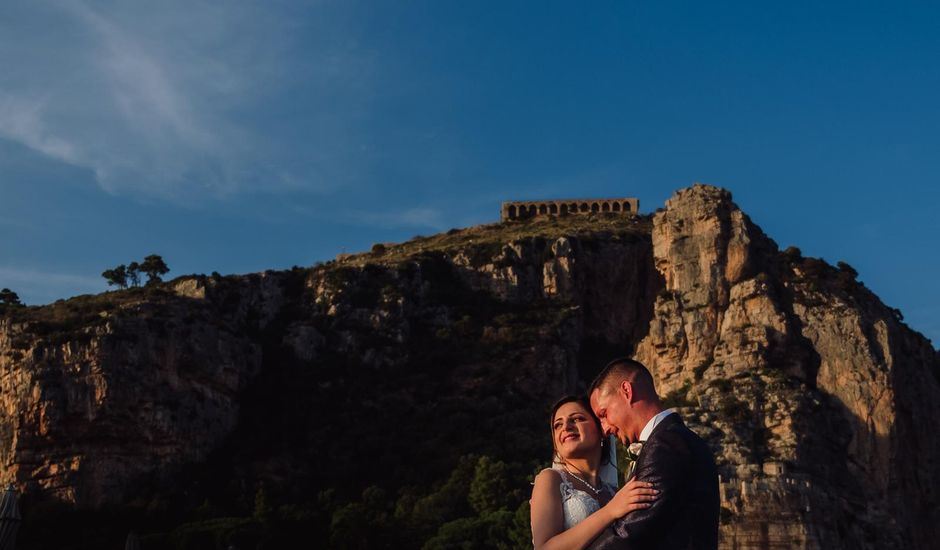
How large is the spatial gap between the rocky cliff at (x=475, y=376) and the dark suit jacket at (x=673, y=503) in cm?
4862

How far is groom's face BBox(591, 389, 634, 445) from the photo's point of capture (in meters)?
7.36

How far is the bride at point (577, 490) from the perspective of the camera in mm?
6961

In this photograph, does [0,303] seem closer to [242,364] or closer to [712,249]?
[242,364]

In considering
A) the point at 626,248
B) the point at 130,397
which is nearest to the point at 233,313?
the point at 130,397

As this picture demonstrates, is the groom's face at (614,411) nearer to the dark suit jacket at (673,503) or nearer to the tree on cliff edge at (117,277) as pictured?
the dark suit jacket at (673,503)

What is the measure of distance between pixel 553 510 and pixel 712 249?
65874 mm

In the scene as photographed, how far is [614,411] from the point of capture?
24.4ft

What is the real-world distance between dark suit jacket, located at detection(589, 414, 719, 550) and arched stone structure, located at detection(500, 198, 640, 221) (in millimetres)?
96228

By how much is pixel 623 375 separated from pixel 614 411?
0.24 metres

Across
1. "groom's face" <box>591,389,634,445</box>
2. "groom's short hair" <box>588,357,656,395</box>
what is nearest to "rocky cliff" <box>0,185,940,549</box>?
"groom's face" <box>591,389,634,445</box>

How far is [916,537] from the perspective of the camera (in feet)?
204

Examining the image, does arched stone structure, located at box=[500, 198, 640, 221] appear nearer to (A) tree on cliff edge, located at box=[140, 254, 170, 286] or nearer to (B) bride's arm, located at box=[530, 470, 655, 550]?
(A) tree on cliff edge, located at box=[140, 254, 170, 286]

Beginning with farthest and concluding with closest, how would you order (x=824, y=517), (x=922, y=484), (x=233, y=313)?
(x=233, y=313)
(x=922, y=484)
(x=824, y=517)

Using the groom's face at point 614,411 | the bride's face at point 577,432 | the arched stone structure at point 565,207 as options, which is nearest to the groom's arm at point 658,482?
the groom's face at point 614,411
